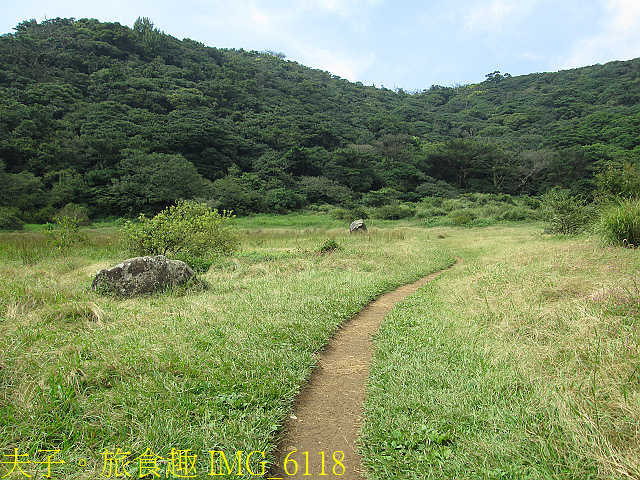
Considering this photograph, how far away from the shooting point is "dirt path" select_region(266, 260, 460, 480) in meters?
2.73

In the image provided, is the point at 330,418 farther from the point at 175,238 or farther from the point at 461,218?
the point at 461,218

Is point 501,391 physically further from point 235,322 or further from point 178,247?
point 178,247

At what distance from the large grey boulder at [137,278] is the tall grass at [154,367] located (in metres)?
0.34

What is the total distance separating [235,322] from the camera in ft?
16.9

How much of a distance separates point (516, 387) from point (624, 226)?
735 cm

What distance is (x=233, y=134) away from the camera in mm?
57688

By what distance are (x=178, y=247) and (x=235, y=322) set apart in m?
8.29

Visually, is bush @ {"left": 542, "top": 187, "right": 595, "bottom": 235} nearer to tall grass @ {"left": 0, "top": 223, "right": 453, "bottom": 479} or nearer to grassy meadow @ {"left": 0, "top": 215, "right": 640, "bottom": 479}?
grassy meadow @ {"left": 0, "top": 215, "right": 640, "bottom": 479}

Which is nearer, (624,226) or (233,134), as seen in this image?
(624,226)

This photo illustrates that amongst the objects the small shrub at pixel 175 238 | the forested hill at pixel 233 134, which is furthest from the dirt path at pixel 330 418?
the forested hill at pixel 233 134

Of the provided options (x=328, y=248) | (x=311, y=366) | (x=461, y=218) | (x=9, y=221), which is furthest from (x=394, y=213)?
(x=311, y=366)

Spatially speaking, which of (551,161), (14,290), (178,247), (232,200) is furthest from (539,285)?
(551,161)

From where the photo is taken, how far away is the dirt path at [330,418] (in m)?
2.73

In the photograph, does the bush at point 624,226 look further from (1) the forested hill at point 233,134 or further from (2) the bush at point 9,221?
(1) the forested hill at point 233,134
